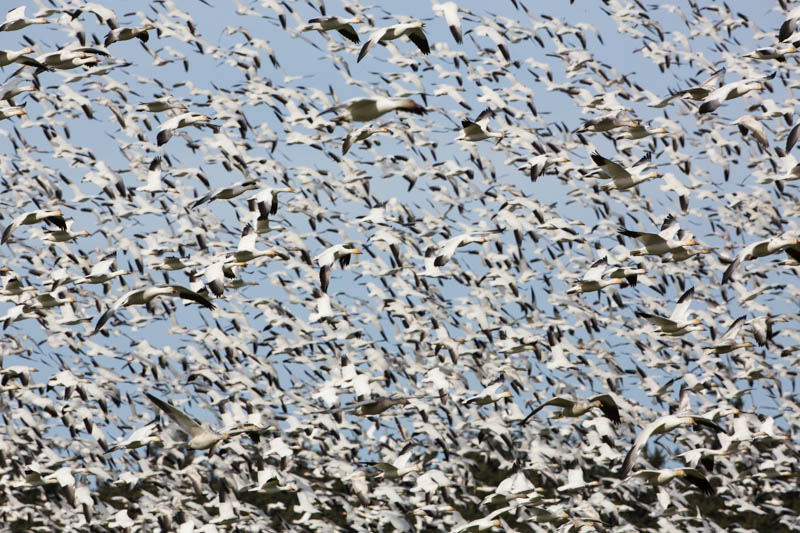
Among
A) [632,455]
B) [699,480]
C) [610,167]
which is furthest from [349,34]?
[699,480]

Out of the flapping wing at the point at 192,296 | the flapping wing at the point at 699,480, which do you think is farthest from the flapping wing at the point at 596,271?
the flapping wing at the point at 192,296

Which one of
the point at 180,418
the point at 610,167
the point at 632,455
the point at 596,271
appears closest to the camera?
the point at 632,455

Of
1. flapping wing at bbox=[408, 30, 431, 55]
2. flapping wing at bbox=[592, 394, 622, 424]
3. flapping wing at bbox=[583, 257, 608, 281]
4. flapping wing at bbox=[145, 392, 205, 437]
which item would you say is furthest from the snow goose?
flapping wing at bbox=[145, 392, 205, 437]

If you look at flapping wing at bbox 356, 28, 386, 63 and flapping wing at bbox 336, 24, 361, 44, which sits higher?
flapping wing at bbox 356, 28, 386, 63

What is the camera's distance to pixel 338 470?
1189 inches

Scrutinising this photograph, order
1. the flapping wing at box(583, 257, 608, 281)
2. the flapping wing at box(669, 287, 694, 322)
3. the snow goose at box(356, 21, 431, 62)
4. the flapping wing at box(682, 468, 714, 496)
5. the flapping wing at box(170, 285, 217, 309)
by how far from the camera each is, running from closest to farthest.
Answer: the flapping wing at box(682, 468, 714, 496)
the flapping wing at box(170, 285, 217, 309)
the snow goose at box(356, 21, 431, 62)
the flapping wing at box(669, 287, 694, 322)
the flapping wing at box(583, 257, 608, 281)

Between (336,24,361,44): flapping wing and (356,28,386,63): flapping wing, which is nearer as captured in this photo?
(356,28,386,63): flapping wing

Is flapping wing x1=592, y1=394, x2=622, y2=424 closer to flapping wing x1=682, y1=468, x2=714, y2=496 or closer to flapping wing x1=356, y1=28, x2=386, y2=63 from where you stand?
flapping wing x1=682, y1=468, x2=714, y2=496

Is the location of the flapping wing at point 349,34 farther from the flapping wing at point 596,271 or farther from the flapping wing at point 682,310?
the flapping wing at point 682,310

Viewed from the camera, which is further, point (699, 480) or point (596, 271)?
point (596, 271)

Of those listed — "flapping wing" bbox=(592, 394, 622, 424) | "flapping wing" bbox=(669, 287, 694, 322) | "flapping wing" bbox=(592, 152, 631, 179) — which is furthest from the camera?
"flapping wing" bbox=(669, 287, 694, 322)

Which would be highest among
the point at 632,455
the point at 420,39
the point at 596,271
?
the point at 420,39

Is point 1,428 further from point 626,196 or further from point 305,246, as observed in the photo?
point 626,196

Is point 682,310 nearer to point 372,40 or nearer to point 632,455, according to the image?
point 632,455
